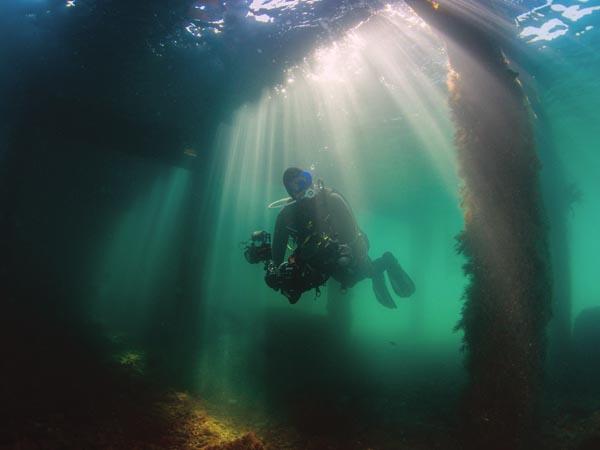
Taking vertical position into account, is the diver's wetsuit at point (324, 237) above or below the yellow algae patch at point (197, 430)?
above

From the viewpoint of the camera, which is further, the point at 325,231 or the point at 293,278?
the point at 325,231

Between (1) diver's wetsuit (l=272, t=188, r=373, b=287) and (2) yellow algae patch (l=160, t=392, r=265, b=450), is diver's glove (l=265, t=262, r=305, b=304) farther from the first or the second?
(2) yellow algae patch (l=160, t=392, r=265, b=450)

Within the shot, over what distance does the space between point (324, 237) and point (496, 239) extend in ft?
9.44

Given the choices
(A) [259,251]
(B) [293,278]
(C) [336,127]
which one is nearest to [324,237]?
(B) [293,278]

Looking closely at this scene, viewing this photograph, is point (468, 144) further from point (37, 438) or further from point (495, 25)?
point (37, 438)

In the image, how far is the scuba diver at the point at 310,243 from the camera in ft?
18.4

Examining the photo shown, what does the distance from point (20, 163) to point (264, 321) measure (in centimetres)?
1062

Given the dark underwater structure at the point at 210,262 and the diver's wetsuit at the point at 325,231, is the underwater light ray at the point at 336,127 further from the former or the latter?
the diver's wetsuit at the point at 325,231

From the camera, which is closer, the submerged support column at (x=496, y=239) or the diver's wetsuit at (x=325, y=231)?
the submerged support column at (x=496, y=239)

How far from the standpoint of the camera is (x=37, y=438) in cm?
394

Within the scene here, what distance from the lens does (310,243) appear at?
18.4ft

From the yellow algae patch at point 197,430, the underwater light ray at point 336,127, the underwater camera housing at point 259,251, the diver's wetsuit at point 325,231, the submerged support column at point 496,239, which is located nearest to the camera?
the yellow algae patch at point 197,430

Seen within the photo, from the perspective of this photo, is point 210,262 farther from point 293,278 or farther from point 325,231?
point 293,278

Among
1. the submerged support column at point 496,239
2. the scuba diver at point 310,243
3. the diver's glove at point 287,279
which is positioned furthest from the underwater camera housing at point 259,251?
the submerged support column at point 496,239
